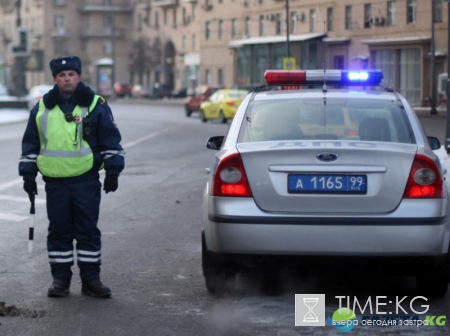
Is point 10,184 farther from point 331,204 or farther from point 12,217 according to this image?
point 331,204

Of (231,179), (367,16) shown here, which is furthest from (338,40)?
(231,179)

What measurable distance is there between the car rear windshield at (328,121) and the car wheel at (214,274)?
2.59 feet

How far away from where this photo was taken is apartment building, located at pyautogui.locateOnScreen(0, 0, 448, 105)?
206 ft

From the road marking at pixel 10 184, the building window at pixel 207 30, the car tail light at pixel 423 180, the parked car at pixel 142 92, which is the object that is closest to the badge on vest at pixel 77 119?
the car tail light at pixel 423 180

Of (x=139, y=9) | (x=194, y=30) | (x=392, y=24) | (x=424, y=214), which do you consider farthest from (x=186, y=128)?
(x=139, y=9)

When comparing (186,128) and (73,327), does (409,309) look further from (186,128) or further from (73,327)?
(186,128)

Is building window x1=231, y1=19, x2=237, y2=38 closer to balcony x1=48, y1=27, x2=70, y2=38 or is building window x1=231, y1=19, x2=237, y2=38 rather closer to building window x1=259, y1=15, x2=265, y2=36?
building window x1=259, y1=15, x2=265, y2=36

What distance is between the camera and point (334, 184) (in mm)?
7117

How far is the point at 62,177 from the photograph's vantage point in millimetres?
7676

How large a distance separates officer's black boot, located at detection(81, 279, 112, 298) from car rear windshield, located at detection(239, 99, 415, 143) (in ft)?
4.25

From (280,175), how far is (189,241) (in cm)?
353

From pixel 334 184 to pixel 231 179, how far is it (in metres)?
0.64

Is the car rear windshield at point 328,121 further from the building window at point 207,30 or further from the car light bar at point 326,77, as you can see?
the building window at point 207,30

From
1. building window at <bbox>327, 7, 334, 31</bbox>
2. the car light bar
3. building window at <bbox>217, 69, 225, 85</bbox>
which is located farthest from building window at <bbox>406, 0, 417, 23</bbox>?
the car light bar
